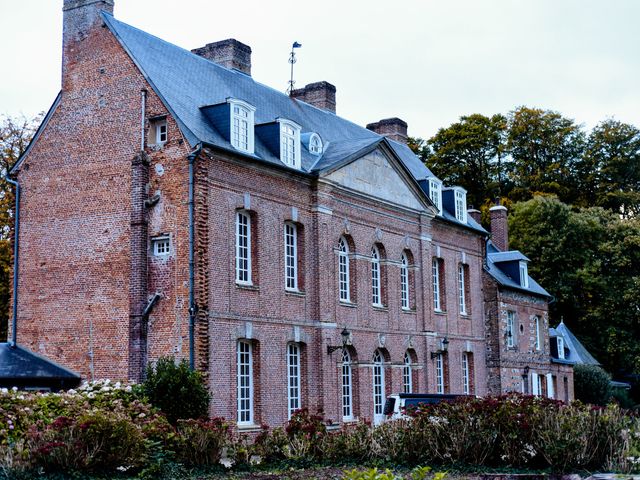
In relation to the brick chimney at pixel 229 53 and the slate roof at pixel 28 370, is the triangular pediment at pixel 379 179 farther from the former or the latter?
the slate roof at pixel 28 370

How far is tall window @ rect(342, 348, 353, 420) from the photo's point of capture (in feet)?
94.0

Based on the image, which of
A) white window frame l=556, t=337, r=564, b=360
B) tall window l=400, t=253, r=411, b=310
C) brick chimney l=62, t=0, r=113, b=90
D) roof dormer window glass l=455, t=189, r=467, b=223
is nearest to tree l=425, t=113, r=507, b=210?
white window frame l=556, t=337, r=564, b=360

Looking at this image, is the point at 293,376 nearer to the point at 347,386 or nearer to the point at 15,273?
the point at 347,386

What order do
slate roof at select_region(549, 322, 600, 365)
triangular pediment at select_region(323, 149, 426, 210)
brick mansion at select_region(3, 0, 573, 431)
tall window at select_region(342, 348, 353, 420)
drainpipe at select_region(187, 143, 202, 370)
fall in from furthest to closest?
slate roof at select_region(549, 322, 600, 365) → triangular pediment at select_region(323, 149, 426, 210) → tall window at select_region(342, 348, 353, 420) → brick mansion at select_region(3, 0, 573, 431) → drainpipe at select_region(187, 143, 202, 370)

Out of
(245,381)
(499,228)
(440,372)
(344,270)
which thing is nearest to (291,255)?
(344,270)

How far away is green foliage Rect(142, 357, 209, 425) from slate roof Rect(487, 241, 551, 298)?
66.9 ft

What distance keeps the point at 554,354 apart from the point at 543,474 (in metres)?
31.0

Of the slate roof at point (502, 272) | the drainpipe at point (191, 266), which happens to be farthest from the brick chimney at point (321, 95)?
the drainpipe at point (191, 266)

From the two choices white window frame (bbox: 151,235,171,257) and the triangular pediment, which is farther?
the triangular pediment

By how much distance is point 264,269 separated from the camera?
25.3 meters

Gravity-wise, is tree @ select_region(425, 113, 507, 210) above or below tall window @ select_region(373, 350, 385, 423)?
above

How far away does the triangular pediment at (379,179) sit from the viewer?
29.3 m

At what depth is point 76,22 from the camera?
25.7 m

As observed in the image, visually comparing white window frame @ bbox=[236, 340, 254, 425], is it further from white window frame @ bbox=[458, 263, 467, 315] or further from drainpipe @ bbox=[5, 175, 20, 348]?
white window frame @ bbox=[458, 263, 467, 315]
